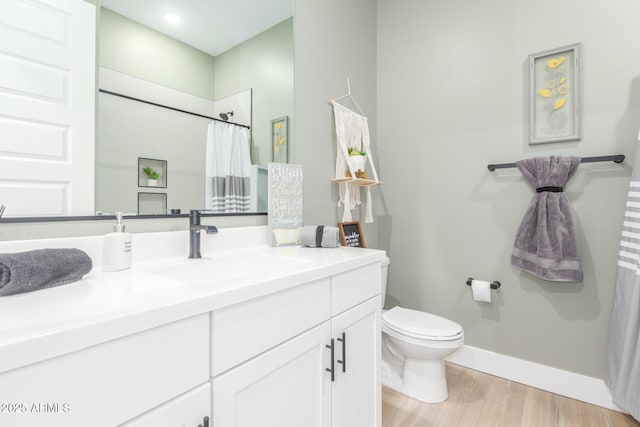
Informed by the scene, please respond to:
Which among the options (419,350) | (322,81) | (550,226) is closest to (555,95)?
(550,226)

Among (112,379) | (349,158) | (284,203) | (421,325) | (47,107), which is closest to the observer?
(112,379)

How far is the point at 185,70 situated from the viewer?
126cm

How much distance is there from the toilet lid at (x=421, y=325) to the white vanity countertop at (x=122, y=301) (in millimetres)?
785

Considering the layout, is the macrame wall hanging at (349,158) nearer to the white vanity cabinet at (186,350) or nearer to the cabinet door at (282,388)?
the white vanity cabinet at (186,350)

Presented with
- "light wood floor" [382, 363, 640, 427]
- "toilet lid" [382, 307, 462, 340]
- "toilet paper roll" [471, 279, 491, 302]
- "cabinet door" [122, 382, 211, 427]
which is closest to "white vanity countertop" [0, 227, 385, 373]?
"cabinet door" [122, 382, 211, 427]

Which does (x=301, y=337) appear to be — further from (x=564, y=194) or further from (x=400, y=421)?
(x=564, y=194)

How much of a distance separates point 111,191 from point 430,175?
1.94m

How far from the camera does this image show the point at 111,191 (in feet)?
3.40

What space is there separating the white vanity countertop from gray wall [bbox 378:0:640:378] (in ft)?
4.29

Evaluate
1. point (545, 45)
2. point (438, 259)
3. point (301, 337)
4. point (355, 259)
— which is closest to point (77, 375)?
point (301, 337)

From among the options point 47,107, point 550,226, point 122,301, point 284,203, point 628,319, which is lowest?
point 628,319

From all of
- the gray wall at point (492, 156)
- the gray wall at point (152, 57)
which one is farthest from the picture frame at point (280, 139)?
the gray wall at point (492, 156)

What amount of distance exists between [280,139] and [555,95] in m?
1.63

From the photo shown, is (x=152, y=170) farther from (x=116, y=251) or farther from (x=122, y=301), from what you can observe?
(x=122, y=301)
